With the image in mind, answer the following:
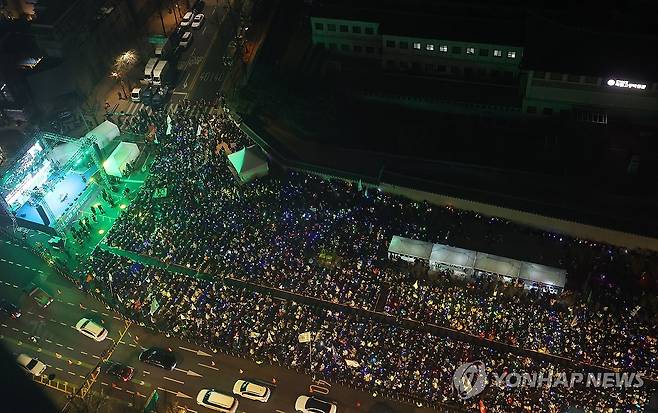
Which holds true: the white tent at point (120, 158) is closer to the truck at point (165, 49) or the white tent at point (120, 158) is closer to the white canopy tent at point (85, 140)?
the white canopy tent at point (85, 140)

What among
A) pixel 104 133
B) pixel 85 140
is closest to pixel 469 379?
pixel 85 140

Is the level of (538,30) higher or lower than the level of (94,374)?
higher

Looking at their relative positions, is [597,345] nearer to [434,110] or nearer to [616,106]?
[616,106]

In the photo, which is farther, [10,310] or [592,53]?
[592,53]

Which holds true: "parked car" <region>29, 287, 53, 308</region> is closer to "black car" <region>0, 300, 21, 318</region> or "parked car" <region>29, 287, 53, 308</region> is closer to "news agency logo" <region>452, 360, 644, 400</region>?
"black car" <region>0, 300, 21, 318</region>

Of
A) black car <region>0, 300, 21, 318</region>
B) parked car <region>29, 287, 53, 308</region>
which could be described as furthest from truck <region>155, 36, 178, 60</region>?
black car <region>0, 300, 21, 318</region>

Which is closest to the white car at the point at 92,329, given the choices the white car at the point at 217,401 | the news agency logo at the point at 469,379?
the white car at the point at 217,401

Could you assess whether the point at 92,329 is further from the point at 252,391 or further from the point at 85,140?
the point at 85,140
